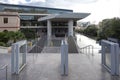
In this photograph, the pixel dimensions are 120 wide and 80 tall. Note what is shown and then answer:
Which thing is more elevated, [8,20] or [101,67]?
[8,20]

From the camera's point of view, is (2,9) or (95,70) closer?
(95,70)

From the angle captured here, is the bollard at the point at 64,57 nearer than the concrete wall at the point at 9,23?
Yes

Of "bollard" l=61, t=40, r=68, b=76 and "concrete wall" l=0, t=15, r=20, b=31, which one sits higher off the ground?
"concrete wall" l=0, t=15, r=20, b=31

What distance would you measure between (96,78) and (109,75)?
0.88 m

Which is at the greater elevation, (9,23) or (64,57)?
(9,23)

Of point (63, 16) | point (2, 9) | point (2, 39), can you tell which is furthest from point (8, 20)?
point (2, 9)

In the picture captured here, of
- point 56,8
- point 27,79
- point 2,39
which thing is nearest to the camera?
point 27,79

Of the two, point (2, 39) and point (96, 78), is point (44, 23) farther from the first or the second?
point (96, 78)

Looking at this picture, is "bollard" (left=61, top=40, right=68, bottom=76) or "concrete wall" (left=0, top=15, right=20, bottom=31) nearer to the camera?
"bollard" (left=61, top=40, right=68, bottom=76)

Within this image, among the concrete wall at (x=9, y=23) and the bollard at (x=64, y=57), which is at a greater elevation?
the concrete wall at (x=9, y=23)

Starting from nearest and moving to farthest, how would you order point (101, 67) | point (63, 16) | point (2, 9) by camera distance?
point (101, 67)
point (63, 16)
point (2, 9)

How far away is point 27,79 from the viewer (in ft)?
27.6

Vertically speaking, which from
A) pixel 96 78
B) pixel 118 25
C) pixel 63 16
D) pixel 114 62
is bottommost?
pixel 96 78

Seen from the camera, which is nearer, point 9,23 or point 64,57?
point 64,57
